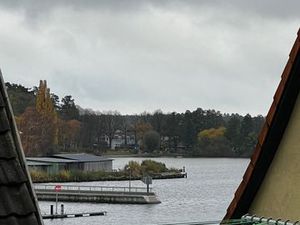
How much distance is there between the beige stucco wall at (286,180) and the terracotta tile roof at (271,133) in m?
0.04

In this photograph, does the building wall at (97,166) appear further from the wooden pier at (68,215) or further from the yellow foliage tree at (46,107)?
the wooden pier at (68,215)

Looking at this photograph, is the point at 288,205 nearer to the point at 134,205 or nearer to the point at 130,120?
the point at 134,205

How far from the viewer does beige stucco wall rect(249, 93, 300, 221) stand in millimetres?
4816

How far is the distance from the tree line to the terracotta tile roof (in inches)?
4031

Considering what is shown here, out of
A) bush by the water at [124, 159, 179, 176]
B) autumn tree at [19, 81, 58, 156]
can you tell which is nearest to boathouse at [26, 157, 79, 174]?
bush by the water at [124, 159, 179, 176]

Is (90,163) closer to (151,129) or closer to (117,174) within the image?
(117,174)

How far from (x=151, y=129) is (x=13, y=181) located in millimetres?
131231

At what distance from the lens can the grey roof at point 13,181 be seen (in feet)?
7.41

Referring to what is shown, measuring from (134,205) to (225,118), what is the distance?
8375cm

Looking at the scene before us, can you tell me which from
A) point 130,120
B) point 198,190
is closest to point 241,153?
point 130,120

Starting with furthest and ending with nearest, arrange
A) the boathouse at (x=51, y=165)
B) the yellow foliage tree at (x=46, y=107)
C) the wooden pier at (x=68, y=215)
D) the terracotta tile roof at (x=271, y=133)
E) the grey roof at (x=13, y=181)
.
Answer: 1. the yellow foliage tree at (x=46, y=107)
2. the boathouse at (x=51, y=165)
3. the wooden pier at (x=68, y=215)
4. the terracotta tile roof at (x=271, y=133)
5. the grey roof at (x=13, y=181)

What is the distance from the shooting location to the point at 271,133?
4.96m

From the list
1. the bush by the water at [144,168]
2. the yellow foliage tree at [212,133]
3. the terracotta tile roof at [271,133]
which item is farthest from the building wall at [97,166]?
the terracotta tile roof at [271,133]

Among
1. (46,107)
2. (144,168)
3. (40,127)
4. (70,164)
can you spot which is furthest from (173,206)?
(46,107)
